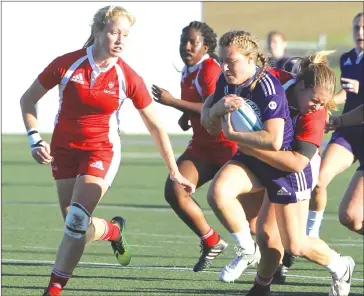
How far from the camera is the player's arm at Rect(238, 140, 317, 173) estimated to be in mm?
6793

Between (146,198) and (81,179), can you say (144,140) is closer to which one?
(146,198)

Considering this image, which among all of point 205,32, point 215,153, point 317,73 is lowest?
point 215,153

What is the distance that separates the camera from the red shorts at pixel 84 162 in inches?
290

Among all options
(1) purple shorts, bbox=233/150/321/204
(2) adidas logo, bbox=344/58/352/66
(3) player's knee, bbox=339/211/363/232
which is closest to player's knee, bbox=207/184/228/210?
(1) purple shorts, bbox=233/150/321/204

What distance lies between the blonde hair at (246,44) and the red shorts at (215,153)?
1.91 m

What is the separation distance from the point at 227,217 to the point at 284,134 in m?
0.66

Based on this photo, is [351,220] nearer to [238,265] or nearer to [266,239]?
[266,239]

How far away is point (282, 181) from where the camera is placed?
273 inches

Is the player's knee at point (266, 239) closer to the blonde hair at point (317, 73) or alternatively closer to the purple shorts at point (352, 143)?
the blonde hair at point (317, 73)

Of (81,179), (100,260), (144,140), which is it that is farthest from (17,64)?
(81,179)

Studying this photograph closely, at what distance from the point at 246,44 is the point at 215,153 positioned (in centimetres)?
210

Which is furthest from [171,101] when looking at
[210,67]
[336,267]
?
[336,267]

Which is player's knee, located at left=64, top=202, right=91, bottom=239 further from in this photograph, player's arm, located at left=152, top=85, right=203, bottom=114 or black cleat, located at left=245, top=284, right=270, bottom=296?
player's arm, located at left=152, top=85, right=203, bottom=114

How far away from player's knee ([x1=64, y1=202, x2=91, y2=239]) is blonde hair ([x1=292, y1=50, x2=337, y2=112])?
5.47 ft
